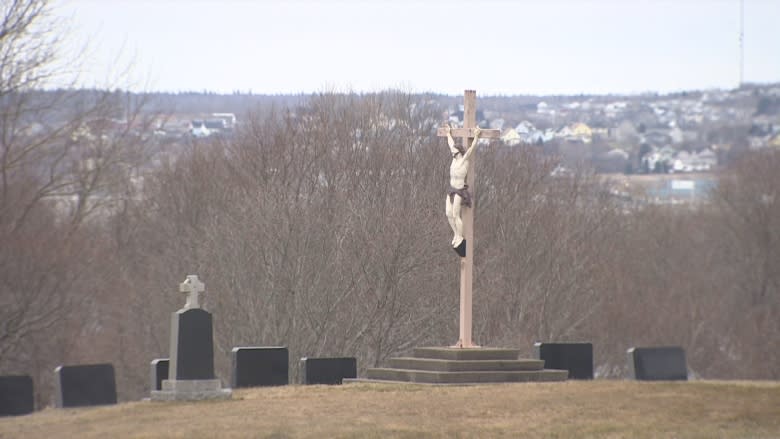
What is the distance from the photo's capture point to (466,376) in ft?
87.2

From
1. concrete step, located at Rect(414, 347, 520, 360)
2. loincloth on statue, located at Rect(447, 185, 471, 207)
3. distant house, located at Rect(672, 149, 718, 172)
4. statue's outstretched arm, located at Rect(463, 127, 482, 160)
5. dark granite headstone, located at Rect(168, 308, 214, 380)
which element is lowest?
distant house, located at Rect(672, 149, 718, 172)

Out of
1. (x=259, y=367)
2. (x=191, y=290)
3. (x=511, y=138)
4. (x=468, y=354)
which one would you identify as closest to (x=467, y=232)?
(x=468, y=354)

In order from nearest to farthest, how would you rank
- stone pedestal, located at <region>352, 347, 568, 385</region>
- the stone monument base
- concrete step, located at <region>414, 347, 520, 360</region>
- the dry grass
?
the dry grass → the stone monument base → stone pedestal, located at <region>352, 347, 568, 385</region> → concrete step, located at <region>414, 347, 520, 360</region>

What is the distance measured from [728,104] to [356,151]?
118 m

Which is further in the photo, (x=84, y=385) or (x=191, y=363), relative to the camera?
(x=84, y=385)

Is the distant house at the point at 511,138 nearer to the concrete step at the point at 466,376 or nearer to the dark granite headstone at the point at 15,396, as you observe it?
the concrete step at the point at 466,376

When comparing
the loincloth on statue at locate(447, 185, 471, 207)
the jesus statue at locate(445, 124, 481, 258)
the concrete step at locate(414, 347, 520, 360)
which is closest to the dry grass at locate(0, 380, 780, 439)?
the concrete step at locate(414, 347, 520, 360)

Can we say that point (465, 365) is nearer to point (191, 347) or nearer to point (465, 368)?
point (465, 368)

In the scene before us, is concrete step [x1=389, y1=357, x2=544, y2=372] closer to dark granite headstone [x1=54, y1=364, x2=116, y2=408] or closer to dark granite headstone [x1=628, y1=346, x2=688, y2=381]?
dark granite headstone [x1=628, y1=346, x2=688, y2=381]

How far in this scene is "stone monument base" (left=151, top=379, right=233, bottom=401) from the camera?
82.4 ft

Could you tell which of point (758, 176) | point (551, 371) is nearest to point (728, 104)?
point (758, 176)

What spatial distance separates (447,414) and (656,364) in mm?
7423

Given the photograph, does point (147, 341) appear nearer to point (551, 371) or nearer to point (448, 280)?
point (448, 280)

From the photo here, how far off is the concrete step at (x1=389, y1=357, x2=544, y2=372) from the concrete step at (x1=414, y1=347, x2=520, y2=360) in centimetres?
15
